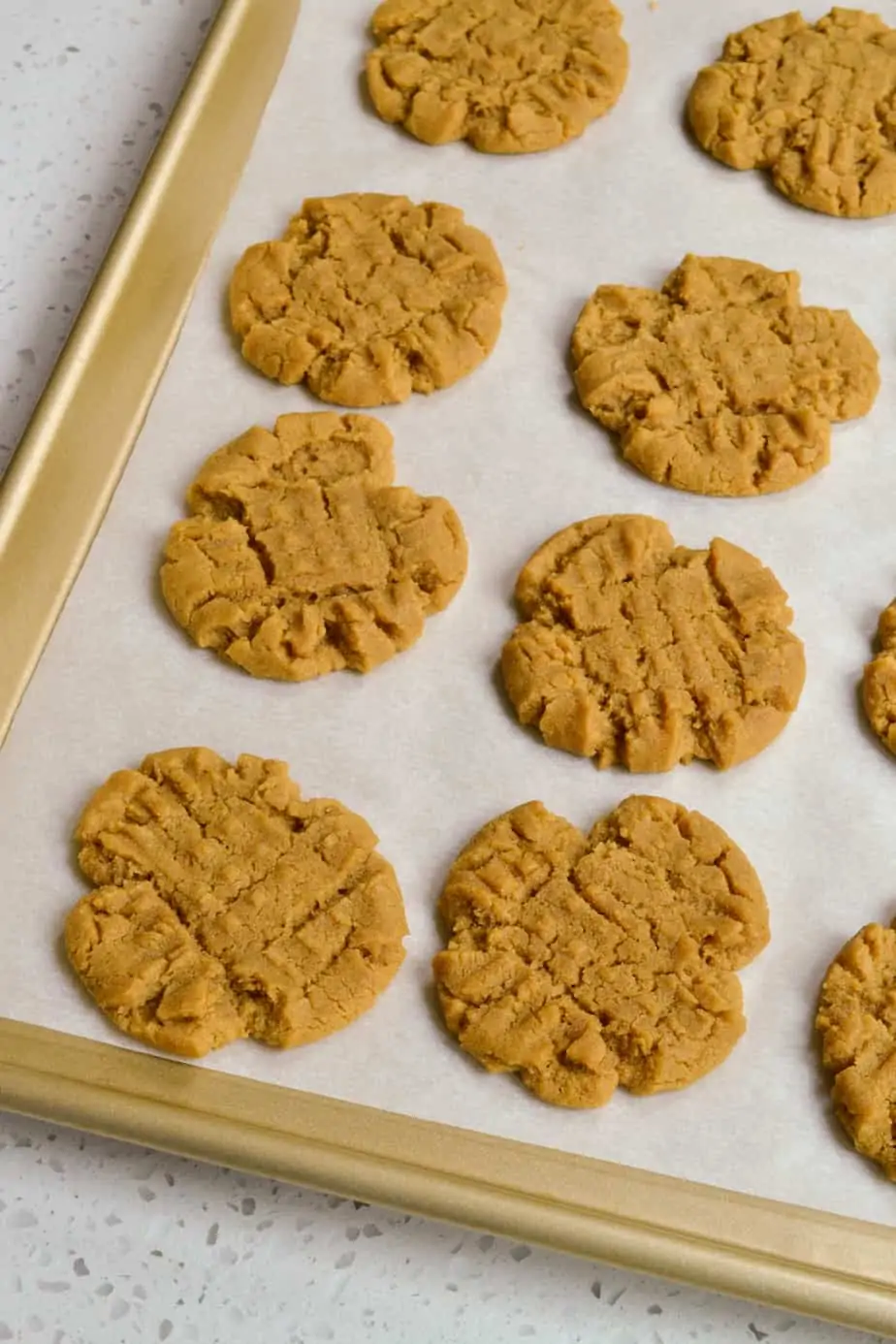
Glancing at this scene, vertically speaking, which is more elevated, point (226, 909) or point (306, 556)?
point (306, 556)

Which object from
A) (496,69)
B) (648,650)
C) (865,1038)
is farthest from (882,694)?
(496,69)

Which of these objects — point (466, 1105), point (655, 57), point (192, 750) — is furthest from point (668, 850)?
point (655, 57)

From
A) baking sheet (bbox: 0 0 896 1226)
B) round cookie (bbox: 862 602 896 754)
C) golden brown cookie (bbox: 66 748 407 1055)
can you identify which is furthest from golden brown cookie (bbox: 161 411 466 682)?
round cookie (bbox: 862 602 896 754)

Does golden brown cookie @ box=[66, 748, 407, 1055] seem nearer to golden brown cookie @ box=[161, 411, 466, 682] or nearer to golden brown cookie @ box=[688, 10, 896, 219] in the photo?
golden brown cookie @ box=[161, 411, 466, 682]

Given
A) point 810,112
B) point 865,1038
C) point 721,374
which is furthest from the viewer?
point 810,112

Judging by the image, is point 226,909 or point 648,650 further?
point 648,650

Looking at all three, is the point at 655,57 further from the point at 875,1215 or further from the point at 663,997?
the point at 875,1215

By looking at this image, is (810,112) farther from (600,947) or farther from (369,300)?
(600,947)
